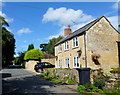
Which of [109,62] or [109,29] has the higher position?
[109,29]

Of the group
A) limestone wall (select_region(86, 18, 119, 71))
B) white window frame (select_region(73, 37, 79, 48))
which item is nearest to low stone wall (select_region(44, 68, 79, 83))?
limestone wall (select_region(86, 18, 119, 71))

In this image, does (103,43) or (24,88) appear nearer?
(24,88)

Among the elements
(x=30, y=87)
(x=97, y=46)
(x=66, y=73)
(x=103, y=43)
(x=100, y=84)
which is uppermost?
(x=103, y=43)

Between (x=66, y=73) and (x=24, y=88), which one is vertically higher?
(x=66, y=73)

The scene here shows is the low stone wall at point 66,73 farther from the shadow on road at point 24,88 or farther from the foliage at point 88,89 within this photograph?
the foliage at point 88,89

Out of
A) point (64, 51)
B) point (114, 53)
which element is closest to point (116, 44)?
point (114, 53)

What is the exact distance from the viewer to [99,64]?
1939cm

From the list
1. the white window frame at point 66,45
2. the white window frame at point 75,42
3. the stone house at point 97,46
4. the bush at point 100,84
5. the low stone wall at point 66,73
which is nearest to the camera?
the bush at point 100,84

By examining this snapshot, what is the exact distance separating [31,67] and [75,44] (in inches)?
738

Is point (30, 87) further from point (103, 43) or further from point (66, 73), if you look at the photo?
point (103, 43)

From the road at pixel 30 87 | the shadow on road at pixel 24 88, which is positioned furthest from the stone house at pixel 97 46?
the shadow on road at pixel 24 88

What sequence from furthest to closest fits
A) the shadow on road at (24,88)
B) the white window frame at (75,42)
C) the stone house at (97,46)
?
the white window frame at (75,42), the stone house at (97,46), the shadow on road at (24,88)

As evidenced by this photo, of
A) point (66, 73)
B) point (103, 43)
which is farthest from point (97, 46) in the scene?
point (66, 73)

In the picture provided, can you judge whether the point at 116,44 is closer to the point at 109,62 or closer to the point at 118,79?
the point at 109,62
